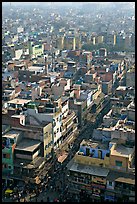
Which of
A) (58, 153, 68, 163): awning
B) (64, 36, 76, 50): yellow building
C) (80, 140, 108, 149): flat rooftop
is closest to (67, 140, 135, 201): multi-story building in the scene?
(80, 140, 108, 149): flat rooftop

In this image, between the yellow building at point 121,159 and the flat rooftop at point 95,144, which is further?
the flat rooftop at point 95,144

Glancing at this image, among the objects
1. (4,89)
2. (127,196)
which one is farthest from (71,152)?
(4,89)

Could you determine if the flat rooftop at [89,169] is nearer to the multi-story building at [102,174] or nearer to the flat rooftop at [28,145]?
the multi-story building at [102,174]

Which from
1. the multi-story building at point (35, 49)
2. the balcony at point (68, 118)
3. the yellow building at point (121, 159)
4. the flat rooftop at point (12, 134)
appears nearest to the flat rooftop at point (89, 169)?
the yellow building at point (121, 159)

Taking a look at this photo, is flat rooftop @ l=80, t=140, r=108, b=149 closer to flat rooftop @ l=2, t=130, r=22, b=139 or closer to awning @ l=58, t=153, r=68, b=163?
awning @ l=58, t=153, r=68, b=163

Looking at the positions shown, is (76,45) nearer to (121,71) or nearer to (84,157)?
(121,71)
